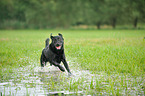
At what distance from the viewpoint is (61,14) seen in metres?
63.3

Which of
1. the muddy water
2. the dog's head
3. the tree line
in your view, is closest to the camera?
the muddy water

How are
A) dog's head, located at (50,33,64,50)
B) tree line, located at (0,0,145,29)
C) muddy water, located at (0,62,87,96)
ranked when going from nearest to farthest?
muddy water, located at (0,62,87,96), dog's head, located at (50,33,64,50), tree line, located at (0,0,145,29)

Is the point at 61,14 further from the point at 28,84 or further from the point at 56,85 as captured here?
the point at 56,85

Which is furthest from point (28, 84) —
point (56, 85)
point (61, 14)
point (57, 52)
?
point (61, 14)

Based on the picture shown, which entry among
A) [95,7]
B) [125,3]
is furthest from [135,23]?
[95,7]

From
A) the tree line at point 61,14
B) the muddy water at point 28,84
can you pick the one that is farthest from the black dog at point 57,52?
the tree line at point 61,14

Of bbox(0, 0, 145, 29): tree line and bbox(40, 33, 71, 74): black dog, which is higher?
bbox(0, 0, 145, 29): tree line

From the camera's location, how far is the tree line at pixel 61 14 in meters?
58.6

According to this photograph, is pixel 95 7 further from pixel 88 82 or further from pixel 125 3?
pixel 88 82

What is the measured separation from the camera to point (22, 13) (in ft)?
217

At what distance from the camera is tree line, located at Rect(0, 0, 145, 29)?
192 feet

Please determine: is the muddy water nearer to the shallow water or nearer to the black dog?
the shallow water

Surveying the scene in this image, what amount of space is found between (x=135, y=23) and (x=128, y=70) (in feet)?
166

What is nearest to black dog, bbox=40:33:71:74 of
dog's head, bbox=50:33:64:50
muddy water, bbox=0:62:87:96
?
dog's head, bbox=50:33:64:50
